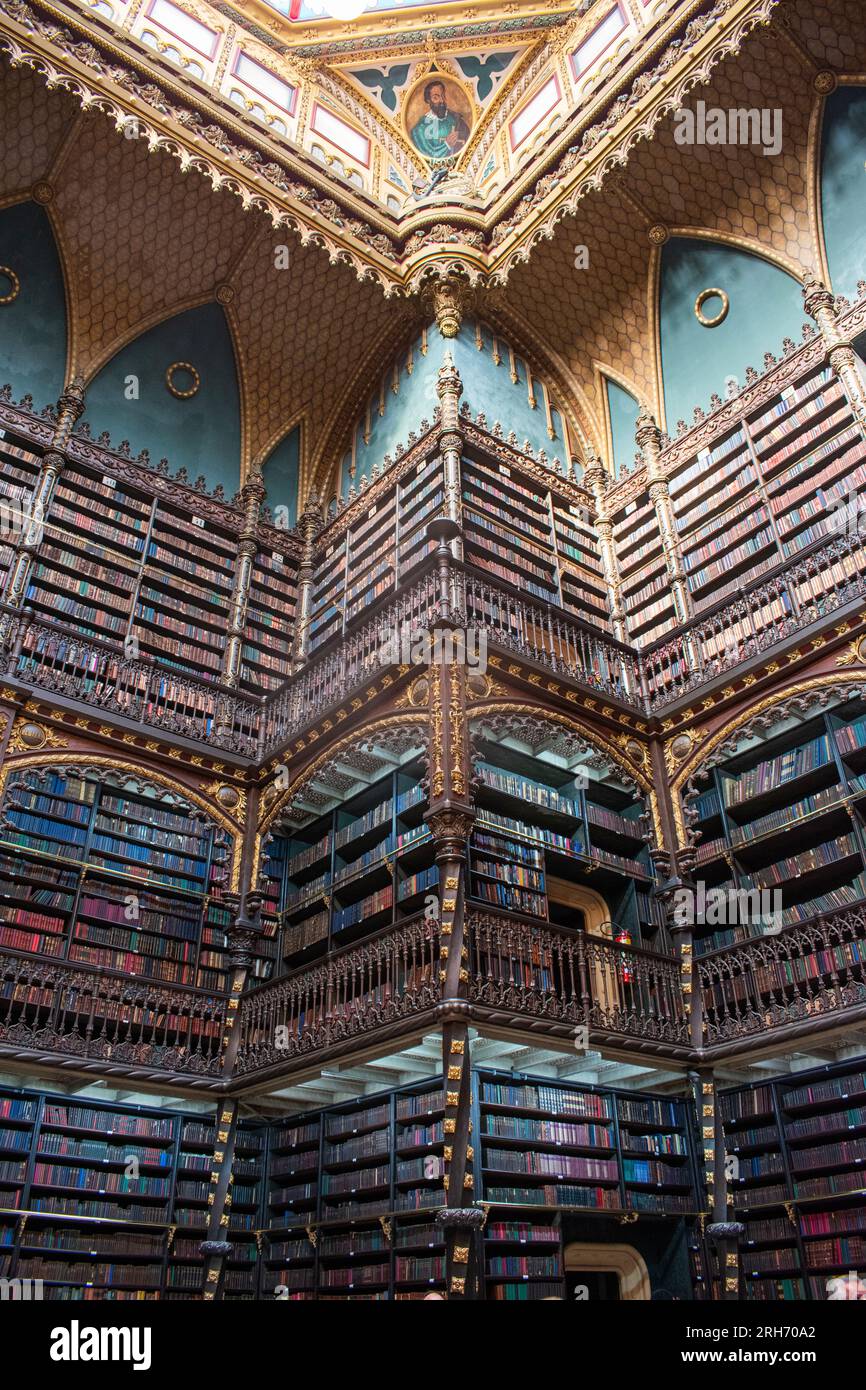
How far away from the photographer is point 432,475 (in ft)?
28.9

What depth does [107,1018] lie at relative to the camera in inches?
254

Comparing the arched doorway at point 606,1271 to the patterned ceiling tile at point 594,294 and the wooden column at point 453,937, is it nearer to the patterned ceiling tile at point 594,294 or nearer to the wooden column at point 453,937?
the wooden column at point 453,937

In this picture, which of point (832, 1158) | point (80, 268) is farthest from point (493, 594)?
point (80, 268)

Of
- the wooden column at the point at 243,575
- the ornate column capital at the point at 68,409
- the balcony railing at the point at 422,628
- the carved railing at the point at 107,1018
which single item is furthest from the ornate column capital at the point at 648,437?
the carved railing at the point at 107,1018

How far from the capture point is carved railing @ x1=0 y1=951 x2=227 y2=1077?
20.0ft

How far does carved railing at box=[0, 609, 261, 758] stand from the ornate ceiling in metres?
3.45

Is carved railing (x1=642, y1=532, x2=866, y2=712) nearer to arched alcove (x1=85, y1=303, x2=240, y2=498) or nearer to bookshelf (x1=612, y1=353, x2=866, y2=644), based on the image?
bookshelf (x1=612, y1=353, x2=866, y2=644)

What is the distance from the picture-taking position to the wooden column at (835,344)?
7.60 meters

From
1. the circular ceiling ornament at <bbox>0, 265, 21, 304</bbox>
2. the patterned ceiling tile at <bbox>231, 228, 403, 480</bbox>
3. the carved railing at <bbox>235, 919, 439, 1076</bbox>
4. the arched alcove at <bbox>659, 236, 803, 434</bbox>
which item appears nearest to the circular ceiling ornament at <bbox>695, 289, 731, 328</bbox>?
the arched alcove at <bbox>659, 236, 803, 434</bbox>

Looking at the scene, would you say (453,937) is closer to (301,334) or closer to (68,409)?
(68,409)

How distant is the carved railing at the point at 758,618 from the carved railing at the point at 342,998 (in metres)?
3.09
